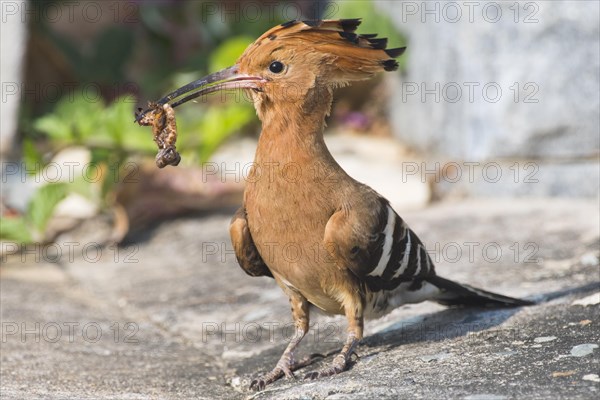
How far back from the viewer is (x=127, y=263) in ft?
19.3

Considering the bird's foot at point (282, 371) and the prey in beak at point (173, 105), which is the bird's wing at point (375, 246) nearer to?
the bird's foot at point (282, 371)

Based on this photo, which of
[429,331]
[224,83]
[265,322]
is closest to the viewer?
[224,83]

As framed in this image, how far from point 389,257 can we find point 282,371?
558mm

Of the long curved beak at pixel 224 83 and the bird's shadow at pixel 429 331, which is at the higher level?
the long curved beak at pixel 224 83

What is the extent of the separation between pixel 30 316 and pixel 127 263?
3.92 feet

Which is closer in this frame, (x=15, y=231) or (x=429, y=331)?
(x=429, y=331)

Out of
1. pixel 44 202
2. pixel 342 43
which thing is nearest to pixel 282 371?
pixel 342 43

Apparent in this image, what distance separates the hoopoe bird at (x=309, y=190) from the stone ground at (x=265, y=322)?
0.97ft

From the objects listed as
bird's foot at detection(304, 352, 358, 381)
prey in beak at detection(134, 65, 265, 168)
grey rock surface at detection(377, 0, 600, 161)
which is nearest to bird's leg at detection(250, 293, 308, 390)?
bird's foot at detection(304, 352, 358, 381)

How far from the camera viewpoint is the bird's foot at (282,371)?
3.53 metres

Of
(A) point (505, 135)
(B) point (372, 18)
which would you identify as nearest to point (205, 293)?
(A) point (505, 135)

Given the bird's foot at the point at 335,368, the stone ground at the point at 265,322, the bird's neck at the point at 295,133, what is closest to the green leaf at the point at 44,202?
the stone ground at the point at 265,322

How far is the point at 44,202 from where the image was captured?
590 cm

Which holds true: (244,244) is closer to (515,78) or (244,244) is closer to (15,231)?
(15,231)
